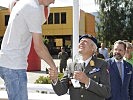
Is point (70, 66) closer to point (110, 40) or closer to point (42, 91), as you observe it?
point (42, 91)

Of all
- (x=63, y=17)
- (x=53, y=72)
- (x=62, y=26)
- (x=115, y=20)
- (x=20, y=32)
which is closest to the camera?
(x=20, y=32)

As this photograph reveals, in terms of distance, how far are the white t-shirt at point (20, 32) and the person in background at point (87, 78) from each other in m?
0.29

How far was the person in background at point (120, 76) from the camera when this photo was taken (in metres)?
4.44

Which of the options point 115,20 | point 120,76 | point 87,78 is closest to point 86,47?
point 87,78

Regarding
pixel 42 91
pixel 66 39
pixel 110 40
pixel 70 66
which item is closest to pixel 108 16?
pixel 110 40

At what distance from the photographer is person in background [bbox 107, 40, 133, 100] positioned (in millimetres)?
4438

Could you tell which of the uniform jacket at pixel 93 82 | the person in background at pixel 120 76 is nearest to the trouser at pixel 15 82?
the uniform jacket at pixel 93 82

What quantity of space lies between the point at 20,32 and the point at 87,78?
0.67 meters

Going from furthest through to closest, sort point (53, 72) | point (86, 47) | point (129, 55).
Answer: point (129, 55) → point (86, 47) → point (53, 72)

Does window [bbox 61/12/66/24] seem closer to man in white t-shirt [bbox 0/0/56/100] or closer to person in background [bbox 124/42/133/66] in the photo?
person in background [bbox 124/42/133/66]

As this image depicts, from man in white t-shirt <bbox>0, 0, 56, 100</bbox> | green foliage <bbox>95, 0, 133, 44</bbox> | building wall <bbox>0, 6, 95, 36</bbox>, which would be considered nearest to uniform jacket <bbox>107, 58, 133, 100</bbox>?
man in white t-shirt <bbox>0, 0, 56, 100</bbox>

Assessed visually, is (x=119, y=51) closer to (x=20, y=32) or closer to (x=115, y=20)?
(x=20, y=32)

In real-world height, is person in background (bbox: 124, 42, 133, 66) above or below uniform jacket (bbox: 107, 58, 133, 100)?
above

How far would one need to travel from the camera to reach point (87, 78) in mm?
3096
